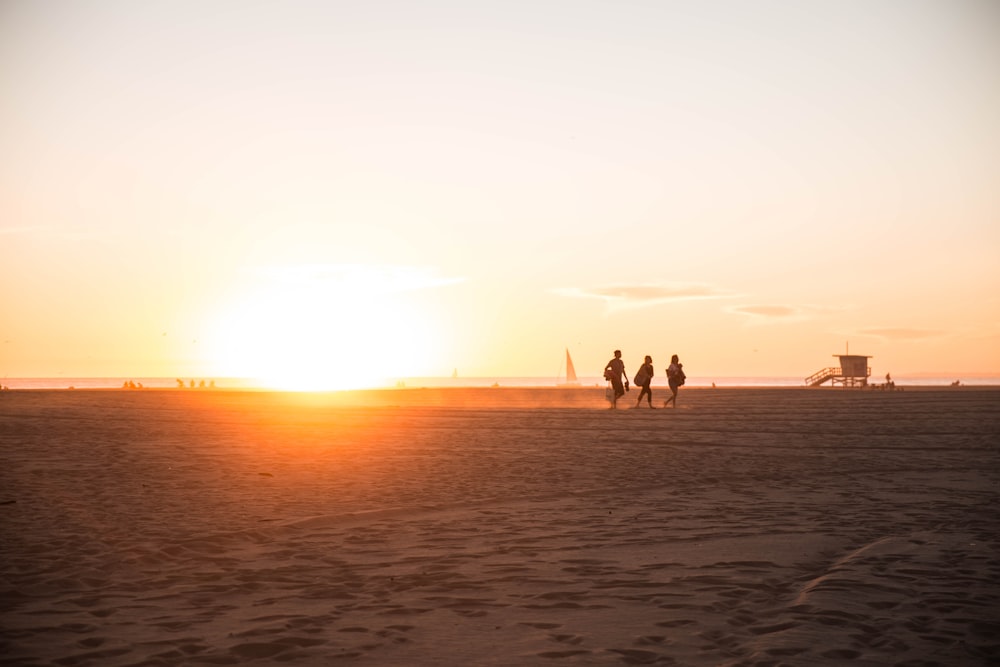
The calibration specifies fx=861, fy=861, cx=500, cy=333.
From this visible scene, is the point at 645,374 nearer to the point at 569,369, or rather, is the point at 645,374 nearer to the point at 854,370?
the point at 854,370

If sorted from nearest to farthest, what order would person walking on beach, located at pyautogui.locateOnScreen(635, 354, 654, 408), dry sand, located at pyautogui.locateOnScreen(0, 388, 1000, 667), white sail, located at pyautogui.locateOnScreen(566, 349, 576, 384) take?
dry sand, located at pyautogui.locateOnScreen(0, 388, 1000, 667) < person walking on beach, located at pyautogui.locateOnScreen(635, 354, 654, 408) < white sail, located at pyautogui.locateOnScreen(566, 349, 576, 384)

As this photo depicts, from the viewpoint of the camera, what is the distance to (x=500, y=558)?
7141 millimetres

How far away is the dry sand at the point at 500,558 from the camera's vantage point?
488 cm

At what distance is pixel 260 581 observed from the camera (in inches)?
254

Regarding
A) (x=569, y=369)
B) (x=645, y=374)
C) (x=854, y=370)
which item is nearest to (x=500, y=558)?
(x=645, y=374)

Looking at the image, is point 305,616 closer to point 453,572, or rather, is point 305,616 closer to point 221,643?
point 221,643

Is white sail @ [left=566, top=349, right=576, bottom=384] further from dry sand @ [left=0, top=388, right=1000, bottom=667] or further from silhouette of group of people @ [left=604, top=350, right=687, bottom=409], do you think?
dry sand @ [left=0, top=388, right=1000, bottom=667]

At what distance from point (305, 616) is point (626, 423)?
19.9 m

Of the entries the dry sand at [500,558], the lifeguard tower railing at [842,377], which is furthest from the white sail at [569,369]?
the dry sand at [500,558]

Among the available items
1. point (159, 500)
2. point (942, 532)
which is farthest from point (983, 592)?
point (159, 500)

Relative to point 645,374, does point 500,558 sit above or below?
below

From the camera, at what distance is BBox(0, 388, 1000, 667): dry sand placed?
488cm

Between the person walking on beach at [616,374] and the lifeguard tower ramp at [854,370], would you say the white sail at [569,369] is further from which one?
the person walking on beach at [616,374]

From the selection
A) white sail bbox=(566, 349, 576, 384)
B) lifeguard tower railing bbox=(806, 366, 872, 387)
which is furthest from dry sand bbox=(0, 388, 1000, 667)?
white sail bbox=(566, 349, 576, 384)
